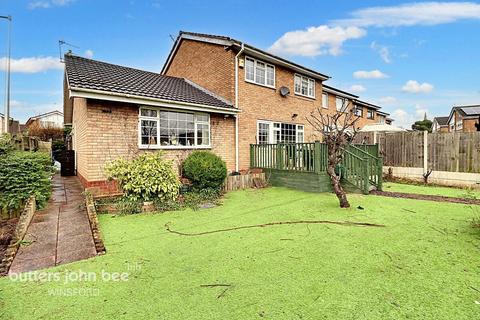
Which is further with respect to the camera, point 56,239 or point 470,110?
point 470,110

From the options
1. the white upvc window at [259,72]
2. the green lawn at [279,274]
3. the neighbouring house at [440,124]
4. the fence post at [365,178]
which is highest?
the neighbouring house at [440,124]

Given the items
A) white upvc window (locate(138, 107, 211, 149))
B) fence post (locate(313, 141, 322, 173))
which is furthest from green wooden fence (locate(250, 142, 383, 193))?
white upvc window (locate(138, 107, 211, 149))

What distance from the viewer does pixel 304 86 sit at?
17.2 m

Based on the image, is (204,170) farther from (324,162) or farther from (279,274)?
(279,274)

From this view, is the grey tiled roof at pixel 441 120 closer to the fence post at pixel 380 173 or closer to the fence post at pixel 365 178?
the fence post at pixel 380 173

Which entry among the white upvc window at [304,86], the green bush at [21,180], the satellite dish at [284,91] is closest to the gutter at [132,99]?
the green bush at [21,180]

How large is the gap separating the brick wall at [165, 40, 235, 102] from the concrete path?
8511 millimetres

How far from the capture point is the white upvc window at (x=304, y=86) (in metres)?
16.5

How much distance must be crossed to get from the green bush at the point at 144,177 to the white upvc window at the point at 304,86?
11.5 meters

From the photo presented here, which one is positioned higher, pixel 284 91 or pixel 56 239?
pixel 284 91

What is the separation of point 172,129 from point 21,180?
4950 millimetres

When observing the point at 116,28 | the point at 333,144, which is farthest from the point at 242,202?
the point at 116,28

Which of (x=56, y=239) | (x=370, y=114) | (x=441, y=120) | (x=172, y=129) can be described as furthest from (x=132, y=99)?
(x=441, y=120)

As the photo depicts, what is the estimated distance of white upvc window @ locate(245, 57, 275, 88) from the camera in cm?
1348
